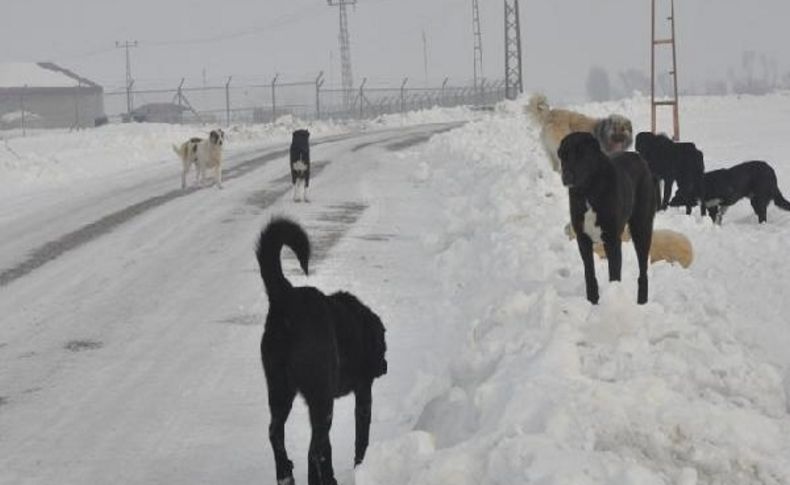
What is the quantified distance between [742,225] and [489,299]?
7.29 metres

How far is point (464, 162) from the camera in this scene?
20.7m

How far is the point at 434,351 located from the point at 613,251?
1.54 m

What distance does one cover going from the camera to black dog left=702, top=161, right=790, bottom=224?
535 inches

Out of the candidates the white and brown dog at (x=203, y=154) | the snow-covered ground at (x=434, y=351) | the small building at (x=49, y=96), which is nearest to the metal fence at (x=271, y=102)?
the small building at (x=49, y=96)

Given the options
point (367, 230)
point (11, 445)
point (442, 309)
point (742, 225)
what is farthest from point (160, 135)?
point (11, 445)

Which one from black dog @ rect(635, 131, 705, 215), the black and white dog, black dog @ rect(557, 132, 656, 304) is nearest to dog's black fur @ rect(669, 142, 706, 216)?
black dog @ rect(635, 131, 705, 215)

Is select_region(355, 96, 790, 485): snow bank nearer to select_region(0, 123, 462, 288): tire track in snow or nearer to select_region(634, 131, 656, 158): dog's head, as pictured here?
select_region(0, 123, 462, 288): tire track in snow

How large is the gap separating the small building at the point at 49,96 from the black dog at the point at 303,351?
68.8 m

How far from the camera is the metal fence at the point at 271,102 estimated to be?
204ft

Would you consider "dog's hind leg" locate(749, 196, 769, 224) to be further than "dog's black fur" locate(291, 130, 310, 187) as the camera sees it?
No

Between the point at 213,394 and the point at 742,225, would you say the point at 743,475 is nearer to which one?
the point at 213,394

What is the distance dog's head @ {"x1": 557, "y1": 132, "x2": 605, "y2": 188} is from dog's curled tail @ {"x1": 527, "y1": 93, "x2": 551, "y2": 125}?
10.8 meters

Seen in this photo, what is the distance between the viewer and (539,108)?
703 inches

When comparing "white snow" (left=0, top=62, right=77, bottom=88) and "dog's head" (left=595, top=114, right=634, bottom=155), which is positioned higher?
"white snow" (left=0, top=62, right=77, bottom=88)
